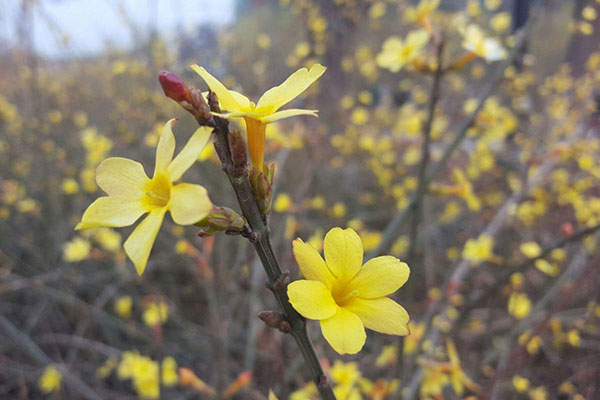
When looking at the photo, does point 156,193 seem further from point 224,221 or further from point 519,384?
point 519,384

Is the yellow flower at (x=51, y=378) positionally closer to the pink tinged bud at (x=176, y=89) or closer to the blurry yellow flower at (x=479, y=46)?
the pink tinged bud at (x=176, y=89)

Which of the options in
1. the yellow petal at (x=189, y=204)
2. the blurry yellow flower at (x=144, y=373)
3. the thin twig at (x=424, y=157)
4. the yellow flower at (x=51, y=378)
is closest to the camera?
the yellow petal at (x=189, y=204)

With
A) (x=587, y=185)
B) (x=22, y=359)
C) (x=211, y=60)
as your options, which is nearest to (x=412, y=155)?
(x=587, y=185)

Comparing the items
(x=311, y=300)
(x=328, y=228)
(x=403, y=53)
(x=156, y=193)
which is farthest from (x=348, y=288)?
(x=328, y=228)

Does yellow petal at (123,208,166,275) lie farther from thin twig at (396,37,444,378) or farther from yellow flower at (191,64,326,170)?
thin twig at (396,37,444,378)

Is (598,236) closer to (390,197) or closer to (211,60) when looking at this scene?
(390,197)

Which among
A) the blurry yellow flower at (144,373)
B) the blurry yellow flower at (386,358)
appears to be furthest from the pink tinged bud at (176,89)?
the blurry yellow flower at (144,373)

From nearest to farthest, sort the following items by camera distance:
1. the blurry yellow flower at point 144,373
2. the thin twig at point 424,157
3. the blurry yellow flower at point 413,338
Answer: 1. the thin twig at point 424,157
2. the blurry yellow flower at point 413,338
3. the blurry yellow flower at point 144,373

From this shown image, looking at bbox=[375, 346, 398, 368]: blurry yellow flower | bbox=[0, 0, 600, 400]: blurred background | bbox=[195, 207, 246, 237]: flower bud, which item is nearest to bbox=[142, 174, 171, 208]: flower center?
bbox=[195, 207, 246, 237]: flower bud
